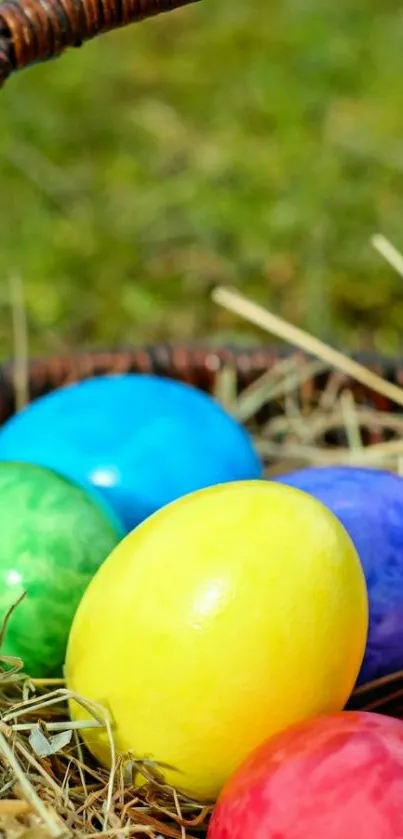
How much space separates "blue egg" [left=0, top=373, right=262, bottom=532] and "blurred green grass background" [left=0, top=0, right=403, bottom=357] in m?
0.51

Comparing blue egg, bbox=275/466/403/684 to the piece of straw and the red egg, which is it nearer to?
the red egg

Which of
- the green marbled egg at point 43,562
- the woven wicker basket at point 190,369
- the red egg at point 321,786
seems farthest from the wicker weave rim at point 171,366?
the red egg at point 321,786

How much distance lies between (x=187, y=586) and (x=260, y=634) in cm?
6

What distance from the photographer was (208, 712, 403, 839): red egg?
630 mm

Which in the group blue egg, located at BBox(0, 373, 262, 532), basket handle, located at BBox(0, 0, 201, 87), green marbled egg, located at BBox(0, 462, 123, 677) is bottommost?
blue egg, located at BBox(0, 373, 262, 532)

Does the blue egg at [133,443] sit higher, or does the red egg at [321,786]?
the red egg at [321,786]

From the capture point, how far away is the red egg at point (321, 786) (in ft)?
2.07

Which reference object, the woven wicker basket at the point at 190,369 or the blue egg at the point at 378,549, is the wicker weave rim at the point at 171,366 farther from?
the blue egg at the point at 378,549

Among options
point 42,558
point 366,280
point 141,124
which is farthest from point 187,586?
point 141,124

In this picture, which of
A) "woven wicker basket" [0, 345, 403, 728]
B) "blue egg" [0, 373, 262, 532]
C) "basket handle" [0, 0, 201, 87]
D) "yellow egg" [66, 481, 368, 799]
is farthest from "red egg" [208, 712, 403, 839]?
"woven wicker basket" [0, 345, 403, 728]

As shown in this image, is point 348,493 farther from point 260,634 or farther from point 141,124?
point 141,124

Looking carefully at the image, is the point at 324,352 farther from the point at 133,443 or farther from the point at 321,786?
the point at 321,786

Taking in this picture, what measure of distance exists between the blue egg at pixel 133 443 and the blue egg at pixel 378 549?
0.16 m

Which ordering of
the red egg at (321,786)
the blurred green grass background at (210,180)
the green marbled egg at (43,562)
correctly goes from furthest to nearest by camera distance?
the blurred green grass background at (210,180) → the green marbled egg at (43,562) → the red egg at (321,786)
